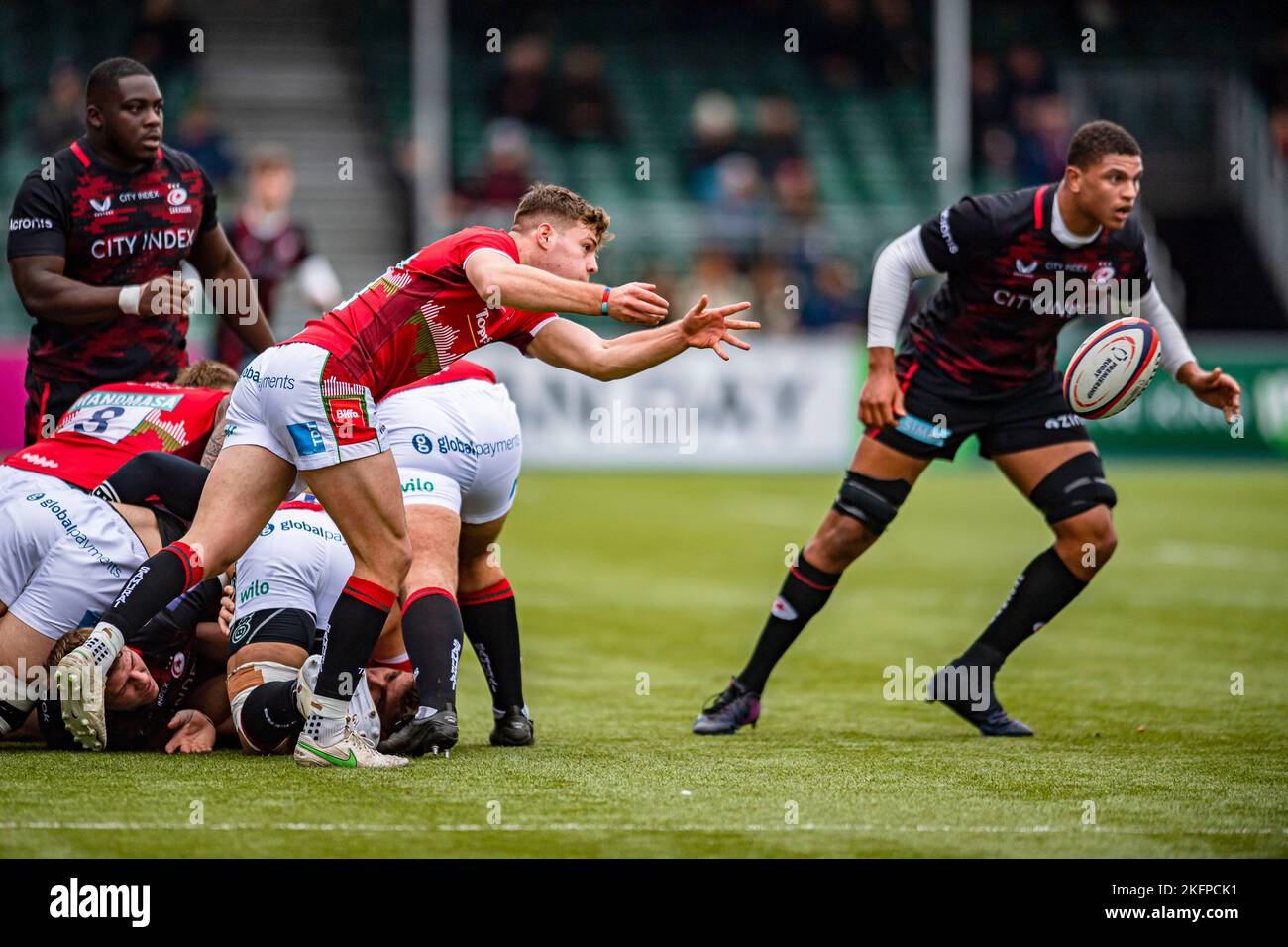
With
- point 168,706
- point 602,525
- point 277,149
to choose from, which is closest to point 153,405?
point 168,706

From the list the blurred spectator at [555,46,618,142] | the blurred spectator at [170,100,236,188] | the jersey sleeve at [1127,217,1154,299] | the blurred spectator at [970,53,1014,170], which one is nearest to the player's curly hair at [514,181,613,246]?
the jersey sleeve at [1127,217,1154,299]

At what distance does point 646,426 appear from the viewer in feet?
68.7

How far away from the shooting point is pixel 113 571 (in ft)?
20.5

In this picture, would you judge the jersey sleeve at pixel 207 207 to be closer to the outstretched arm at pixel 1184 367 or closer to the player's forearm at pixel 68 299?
the player's forearm at pixel 68 299

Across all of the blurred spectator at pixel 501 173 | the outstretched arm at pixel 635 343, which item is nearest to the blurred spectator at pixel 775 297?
the blurred spectator at pixel 501 173

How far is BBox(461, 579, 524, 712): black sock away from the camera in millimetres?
6570

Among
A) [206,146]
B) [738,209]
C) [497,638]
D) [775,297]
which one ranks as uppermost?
[206,146]

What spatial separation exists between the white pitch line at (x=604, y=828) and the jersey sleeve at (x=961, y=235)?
272 centimetres

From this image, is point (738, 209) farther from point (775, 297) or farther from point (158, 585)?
point (158, 585)

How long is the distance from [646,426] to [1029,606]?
14.0 meters

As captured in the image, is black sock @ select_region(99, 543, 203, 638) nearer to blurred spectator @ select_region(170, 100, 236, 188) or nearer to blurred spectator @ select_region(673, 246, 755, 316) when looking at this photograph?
blurred spectator @ select_region(170, 100, 236, 188)

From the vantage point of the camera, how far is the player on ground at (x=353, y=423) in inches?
220

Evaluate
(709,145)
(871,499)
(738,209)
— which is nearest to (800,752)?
(871,499)

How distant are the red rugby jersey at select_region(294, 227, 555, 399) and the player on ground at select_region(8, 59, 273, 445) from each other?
154 cm
